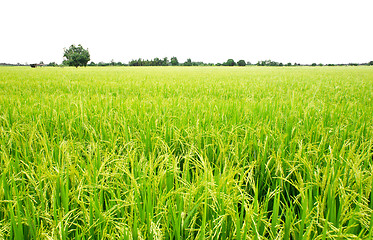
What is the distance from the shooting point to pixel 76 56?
186 ft

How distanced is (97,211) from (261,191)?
1.07 metres

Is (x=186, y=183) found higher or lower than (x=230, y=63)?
lower

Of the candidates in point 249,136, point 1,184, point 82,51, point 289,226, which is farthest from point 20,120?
point 82,51

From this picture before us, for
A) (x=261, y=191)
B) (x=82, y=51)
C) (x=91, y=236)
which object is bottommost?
(x=261, y=191)

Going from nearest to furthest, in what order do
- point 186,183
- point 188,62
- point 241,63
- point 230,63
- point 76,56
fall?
point 186,183 → point 76,56 → point 188,62 → point 241,63 → point 230,63

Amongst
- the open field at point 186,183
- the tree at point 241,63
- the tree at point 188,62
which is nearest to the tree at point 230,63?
the tree at point 241,63

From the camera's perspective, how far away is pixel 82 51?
58.9 meters

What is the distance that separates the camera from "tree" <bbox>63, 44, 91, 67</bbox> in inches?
2240

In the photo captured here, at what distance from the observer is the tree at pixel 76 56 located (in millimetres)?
56906

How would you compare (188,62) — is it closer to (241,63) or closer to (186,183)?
(241,63)

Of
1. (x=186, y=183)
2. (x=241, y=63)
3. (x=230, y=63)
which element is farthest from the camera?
(x=230, y=63)

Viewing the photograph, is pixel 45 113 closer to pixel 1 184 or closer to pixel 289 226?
pixel 1 184

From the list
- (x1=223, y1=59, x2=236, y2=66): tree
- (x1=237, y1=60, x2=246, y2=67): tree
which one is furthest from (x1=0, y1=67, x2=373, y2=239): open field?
(x1=223, y1=59, x2=236, y2=66): tree

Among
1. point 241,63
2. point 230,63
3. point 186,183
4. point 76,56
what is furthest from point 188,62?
point 186,183
